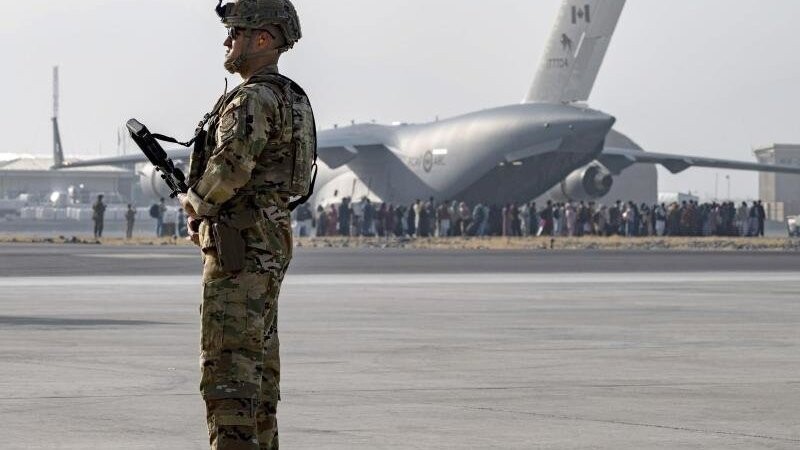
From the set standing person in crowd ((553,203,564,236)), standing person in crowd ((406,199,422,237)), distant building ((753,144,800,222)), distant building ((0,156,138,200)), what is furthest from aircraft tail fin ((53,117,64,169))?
distant building ((0,156,138,200))

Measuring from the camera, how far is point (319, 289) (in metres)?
26.6

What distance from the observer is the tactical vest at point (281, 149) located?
24.8ft

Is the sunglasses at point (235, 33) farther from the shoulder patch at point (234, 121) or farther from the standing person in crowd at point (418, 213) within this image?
the standing person in crowd at point (418, 213)

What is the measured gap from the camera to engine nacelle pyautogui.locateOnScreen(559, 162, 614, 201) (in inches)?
2694

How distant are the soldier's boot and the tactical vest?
0.93m

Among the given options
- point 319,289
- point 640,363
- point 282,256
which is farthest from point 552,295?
point 282,256

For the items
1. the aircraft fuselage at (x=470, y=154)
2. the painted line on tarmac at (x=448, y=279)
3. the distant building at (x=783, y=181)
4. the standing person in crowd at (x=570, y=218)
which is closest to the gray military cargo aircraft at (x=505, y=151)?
the aircraft fuselage at (x=470, y=154)

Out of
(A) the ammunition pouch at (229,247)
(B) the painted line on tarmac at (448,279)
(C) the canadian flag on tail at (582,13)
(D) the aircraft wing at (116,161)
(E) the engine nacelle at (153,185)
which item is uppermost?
(C) the canadian flag on tail at (582,13)

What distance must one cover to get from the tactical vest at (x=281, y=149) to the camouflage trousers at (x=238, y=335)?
0.47ft

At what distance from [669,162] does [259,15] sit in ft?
225

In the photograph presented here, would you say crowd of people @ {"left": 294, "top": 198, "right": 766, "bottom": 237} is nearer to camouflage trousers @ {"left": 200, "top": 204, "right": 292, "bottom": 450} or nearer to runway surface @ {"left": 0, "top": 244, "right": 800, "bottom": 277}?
runway surface @ {"left": 0, "top": 244, "right": 800, "bottom": 277}

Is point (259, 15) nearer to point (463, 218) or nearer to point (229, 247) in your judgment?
point (229, 247)

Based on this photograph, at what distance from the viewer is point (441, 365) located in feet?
45.6

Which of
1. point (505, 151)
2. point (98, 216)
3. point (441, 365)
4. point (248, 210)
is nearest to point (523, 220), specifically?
point (505, 151)
